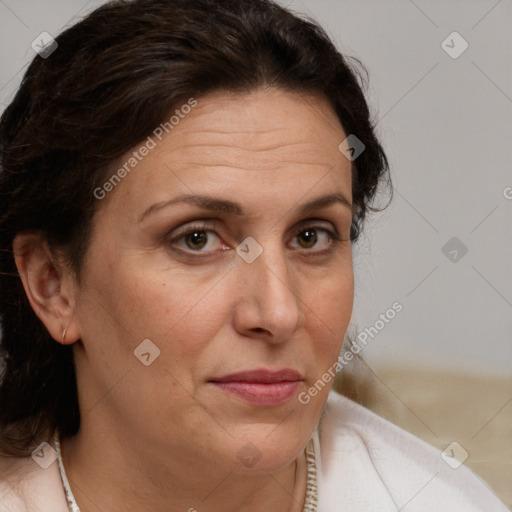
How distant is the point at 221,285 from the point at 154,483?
1.45 ft

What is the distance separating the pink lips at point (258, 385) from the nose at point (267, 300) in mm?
62

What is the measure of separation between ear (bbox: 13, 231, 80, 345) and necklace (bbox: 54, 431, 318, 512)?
0.26m

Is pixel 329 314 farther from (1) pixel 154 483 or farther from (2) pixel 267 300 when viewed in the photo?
(1) pixel 154 483

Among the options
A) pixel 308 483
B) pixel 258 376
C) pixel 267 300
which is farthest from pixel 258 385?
pixel 308 483

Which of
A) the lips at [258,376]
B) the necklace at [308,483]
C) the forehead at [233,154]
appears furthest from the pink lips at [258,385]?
the necklace at [308,483]

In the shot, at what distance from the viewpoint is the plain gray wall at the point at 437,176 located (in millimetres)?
2752

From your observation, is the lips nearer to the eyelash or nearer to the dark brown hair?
Result: the eyelash

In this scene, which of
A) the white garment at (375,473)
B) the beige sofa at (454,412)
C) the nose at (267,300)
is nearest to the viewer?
the nose at (267,300)

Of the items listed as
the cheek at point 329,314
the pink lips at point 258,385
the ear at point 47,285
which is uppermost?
the cheek at point 329,314

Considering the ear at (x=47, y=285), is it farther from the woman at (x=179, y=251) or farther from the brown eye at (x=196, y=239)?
the brown eye at (x=196, y=239)

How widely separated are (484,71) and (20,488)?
1.72m

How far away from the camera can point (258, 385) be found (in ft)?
5.33

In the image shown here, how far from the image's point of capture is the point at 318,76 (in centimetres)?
184

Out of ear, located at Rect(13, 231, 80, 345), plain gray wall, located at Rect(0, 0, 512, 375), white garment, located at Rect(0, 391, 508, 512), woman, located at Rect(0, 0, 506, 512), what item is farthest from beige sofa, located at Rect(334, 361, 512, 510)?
ear, located at Rect(13, 231, 80, 345)
